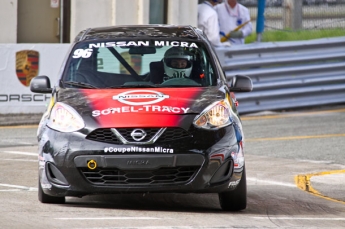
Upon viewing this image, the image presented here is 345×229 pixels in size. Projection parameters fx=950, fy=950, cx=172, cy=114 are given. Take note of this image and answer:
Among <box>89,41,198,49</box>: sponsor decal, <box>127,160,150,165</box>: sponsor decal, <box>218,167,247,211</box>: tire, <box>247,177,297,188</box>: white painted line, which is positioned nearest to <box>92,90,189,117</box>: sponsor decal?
<box>127,160,150,165</box>: sponsor decal

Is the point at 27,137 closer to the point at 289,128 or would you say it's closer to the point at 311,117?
the point at 289,128

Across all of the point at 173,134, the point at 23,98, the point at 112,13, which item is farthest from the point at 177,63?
the point at 112,13

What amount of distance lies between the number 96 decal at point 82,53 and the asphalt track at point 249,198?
1.36 metres

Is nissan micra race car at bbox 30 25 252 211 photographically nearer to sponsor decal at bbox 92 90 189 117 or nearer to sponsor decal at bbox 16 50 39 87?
sponsor decal at bbox 92 90 189 117

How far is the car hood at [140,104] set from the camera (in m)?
7.71

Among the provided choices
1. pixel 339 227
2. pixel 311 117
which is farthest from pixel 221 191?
pixel 311 117

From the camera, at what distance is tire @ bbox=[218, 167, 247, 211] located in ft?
26.5

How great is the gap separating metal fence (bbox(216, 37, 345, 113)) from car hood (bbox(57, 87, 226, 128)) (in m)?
8.14

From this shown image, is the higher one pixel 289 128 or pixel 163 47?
pixel 163 47

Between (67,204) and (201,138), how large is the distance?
1.39m

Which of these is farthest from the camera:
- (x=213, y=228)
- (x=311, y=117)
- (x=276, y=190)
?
(x=311, y=117)

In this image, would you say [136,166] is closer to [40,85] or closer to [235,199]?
[235,199]

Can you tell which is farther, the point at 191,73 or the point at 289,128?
the point at 289,128

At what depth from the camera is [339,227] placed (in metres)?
7.47
